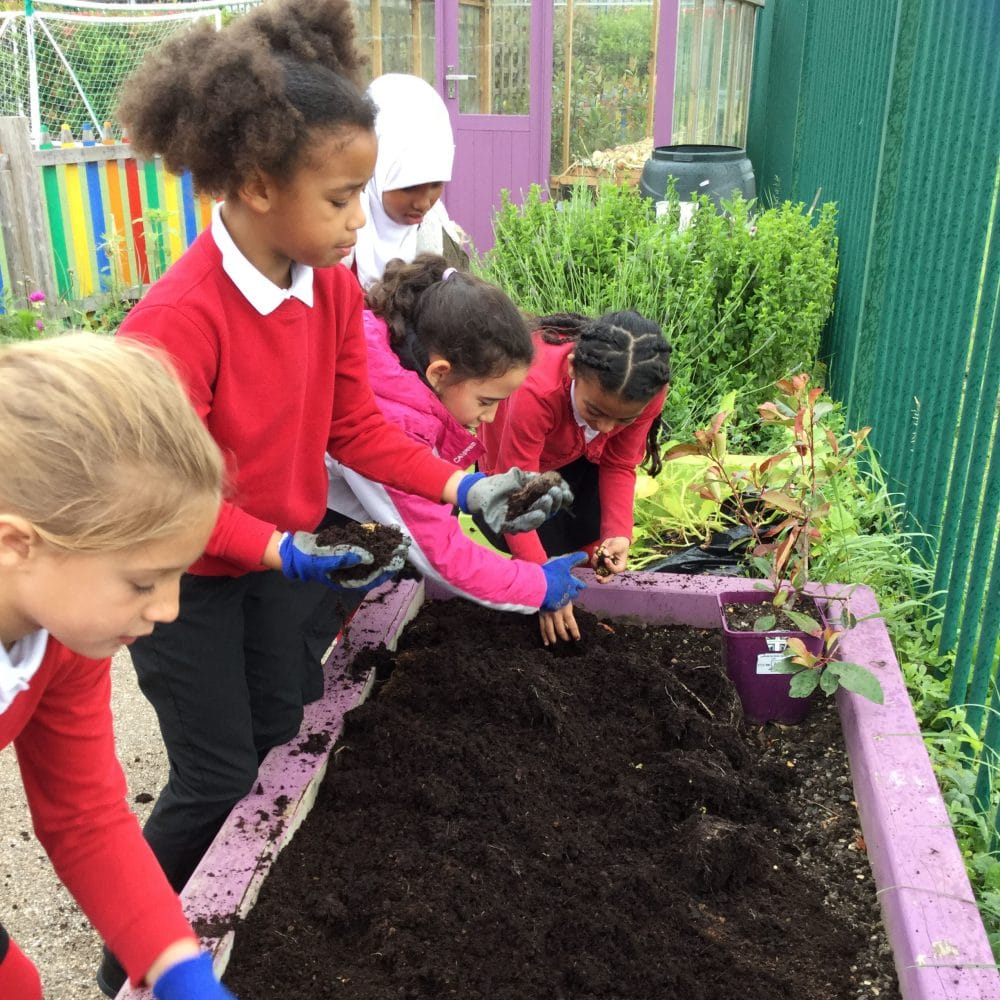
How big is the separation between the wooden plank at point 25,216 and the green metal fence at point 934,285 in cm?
505

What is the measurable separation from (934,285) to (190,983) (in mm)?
3058

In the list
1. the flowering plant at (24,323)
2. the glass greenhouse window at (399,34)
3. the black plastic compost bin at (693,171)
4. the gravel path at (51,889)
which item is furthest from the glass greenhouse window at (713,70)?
the gravel path at (51,889)

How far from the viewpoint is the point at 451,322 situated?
2.47m

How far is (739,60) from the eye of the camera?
37.1 ft

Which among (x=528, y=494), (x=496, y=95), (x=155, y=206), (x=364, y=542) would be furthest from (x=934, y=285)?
(x=155, y=206)

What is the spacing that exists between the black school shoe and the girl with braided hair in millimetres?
1233

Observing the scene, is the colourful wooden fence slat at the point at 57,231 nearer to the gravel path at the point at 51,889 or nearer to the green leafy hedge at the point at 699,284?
the green leafy hedge at the point at 699,284

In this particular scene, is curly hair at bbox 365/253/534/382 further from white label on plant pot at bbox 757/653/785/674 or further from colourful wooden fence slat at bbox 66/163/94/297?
colourful wooden fence slat at bbox 66/163/94/297

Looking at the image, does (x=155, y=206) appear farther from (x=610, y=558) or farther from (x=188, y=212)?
(x=610, y=558)

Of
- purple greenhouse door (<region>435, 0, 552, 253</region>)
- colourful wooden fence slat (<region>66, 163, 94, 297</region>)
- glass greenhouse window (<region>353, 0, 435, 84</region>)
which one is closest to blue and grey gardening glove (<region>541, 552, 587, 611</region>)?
colourful wooden fence slat (<region>66, 163, 94, 297</region>)

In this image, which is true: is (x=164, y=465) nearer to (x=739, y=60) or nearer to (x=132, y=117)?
(x=132, y=117)

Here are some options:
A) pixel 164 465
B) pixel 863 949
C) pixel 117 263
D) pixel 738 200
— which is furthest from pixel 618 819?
pixel 117 263

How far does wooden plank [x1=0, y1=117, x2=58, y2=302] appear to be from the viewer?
6.68 metres

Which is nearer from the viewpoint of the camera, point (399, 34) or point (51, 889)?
point (51, 889)
